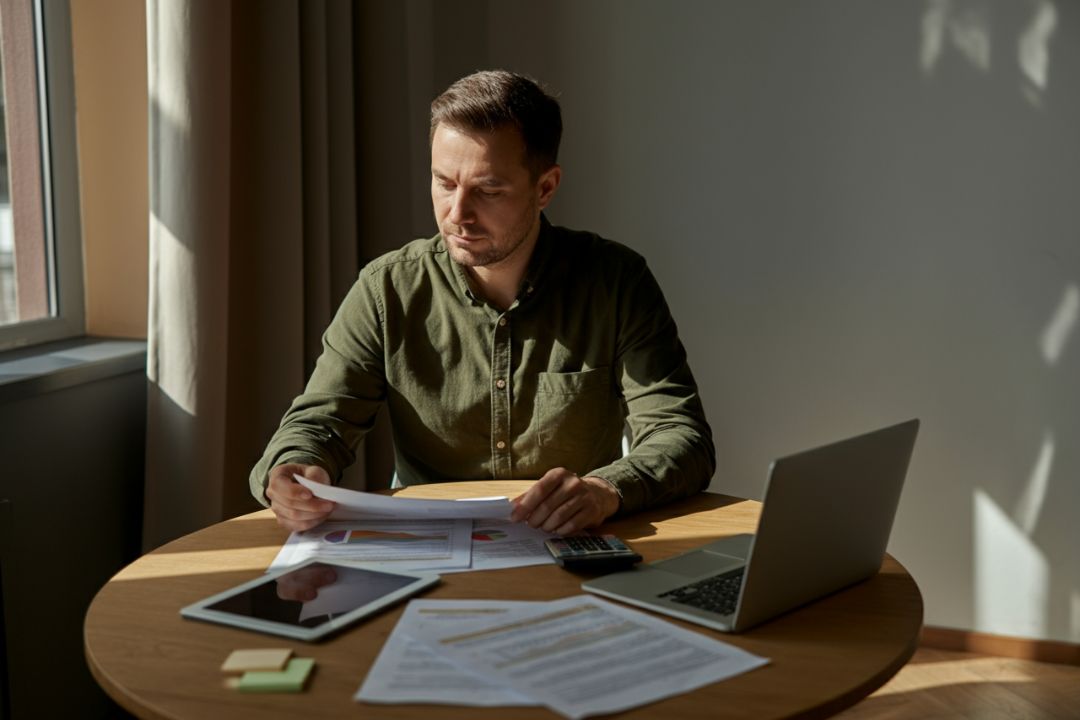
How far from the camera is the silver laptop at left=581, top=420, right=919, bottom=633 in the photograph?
1.06 meters

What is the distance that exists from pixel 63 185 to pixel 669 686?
1.71 m

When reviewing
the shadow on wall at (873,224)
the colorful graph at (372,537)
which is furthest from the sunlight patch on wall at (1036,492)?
the colorful graph at (372,537)

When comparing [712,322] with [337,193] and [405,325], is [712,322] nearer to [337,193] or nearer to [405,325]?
[337,193]

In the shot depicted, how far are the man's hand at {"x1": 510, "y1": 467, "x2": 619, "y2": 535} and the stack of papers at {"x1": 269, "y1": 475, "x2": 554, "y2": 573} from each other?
0.02m

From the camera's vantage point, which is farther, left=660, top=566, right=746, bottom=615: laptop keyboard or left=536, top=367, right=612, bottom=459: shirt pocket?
left=536, top=367, right=612, bottom=459: shirt pocket

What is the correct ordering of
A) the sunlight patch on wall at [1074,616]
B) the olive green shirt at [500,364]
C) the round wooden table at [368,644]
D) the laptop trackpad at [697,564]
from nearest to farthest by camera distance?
the round wooden table at [368,644] → the laptop trackpad at [697,564] → the olive green shirt at [500,364] → the sunlight patch on wall at [1074,616]

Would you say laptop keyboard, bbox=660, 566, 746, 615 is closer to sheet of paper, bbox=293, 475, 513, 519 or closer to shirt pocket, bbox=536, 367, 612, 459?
sheet of paper, bbox=293, 475, 513, 519

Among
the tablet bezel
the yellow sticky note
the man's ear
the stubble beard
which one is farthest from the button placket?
the yellow sticky note

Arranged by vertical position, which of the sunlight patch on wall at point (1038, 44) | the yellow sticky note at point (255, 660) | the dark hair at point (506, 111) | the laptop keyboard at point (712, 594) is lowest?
the laptop keyboard at point (712, 594)

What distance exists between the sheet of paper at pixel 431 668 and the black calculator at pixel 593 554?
4.9 inches

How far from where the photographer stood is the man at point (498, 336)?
1.75 m

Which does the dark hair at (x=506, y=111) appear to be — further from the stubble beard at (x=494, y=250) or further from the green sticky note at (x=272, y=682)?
the green sticky note at (x=272, y=682)

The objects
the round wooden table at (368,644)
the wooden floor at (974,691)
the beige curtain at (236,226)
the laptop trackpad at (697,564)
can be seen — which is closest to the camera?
the round wooden table at (368,644)

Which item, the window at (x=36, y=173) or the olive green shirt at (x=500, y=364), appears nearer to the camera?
the olive green shirt at (x=500, y=364)
